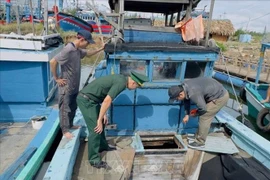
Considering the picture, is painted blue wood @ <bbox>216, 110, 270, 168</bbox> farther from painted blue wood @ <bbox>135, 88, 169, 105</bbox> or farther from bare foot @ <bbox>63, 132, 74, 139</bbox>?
bare foot @ <bbox>63, 132, 74, 139</bbox>

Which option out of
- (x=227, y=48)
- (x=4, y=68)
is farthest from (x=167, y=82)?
(x=227, y=48)

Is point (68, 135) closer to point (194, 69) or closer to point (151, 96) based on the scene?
point (151, 96)

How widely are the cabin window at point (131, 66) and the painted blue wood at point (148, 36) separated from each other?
85cm

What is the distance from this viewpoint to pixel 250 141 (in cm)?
402

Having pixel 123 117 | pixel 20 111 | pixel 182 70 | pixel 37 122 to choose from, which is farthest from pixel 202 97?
pixel 20 111

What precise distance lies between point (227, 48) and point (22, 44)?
74.2 ft

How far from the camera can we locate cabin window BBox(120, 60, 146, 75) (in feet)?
13.7

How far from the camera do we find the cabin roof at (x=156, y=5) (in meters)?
5.11

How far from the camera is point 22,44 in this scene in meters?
6.31

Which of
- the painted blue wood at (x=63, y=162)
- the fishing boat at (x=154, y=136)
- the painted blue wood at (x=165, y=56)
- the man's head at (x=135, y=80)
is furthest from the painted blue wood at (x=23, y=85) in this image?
the man's head at (x=135, y=80)

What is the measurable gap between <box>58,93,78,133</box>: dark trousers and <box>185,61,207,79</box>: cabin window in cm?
224

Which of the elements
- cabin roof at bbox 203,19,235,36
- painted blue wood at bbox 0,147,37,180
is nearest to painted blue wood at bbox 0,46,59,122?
painted blue wood at bbox 0,147,37,180

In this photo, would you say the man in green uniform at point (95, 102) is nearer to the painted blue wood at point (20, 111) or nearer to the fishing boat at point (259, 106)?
the painted blue wood at point (20, 111)

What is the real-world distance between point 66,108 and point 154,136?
5.95ft
